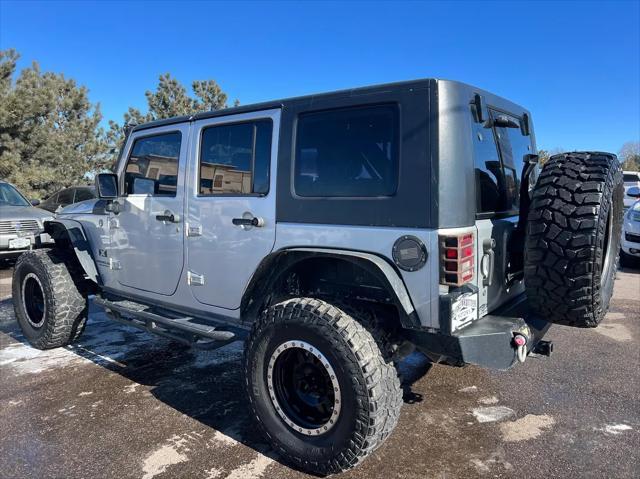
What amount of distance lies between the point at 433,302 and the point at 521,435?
1.37 meters

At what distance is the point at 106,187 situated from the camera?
13.2 ft

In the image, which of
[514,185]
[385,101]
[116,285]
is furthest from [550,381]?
[116,285]

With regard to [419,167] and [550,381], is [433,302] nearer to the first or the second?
[419,167]

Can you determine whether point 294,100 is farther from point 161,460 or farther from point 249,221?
point 161,460

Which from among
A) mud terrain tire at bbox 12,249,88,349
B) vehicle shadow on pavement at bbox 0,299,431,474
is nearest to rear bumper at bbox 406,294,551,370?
vehicle shadow on pavement at bbox 0,299,431,474

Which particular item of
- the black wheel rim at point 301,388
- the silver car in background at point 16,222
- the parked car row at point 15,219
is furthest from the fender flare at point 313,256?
the silver car in background at point 16,222

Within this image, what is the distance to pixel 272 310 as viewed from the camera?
2.77 meters

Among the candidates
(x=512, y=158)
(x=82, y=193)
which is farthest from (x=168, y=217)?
(x=82, y=193)

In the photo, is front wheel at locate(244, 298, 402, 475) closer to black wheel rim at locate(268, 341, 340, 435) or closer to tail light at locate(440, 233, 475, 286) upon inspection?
black wheel rim at locate(268, 341, 340, 435)

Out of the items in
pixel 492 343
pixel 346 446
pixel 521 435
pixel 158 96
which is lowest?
pixel 521 435

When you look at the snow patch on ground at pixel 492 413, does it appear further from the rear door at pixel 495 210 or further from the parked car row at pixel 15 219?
the parked car row at pixel 15 219

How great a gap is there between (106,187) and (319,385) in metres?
2.57

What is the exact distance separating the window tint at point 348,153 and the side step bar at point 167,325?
3.99ft

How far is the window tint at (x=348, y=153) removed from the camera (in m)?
2.52
